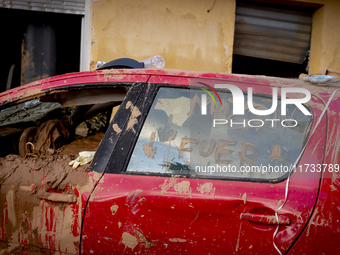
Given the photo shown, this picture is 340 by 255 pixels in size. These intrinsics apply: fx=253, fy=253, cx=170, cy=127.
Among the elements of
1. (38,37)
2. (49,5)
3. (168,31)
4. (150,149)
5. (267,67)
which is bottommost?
(150,149)

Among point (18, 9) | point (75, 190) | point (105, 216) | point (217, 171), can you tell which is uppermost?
point (18, 9)

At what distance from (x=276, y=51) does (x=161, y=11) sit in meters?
2.29

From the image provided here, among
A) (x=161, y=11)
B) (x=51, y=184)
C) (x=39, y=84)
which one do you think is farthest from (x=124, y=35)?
(x=51, y=184)

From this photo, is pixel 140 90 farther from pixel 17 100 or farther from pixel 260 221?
pixel 260 221

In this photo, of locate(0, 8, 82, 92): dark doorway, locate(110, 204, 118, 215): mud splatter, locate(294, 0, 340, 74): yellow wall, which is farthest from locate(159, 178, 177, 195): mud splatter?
locate(294, 0, 340, 74): yellow wall

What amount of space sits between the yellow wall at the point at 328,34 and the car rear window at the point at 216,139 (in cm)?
397

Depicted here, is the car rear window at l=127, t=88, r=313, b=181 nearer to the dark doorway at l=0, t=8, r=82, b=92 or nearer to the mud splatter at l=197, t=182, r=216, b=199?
the mud splatter at l=197, t=182, r=216, b=199

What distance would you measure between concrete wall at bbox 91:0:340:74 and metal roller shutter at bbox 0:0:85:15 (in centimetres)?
29

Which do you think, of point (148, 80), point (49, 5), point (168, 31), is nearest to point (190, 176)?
point (148, 80)

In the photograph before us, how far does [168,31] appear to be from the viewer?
4266 mm

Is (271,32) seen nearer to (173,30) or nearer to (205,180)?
(173,30)

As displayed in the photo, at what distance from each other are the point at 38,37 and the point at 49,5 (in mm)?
591

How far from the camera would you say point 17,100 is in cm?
164

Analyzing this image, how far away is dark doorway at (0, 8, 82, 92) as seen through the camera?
4.33 m
